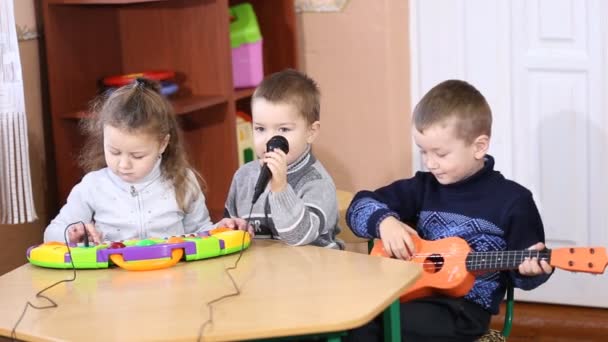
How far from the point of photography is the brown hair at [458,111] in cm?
246

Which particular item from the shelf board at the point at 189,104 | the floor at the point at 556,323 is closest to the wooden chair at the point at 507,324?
the floor at the point at 556,323

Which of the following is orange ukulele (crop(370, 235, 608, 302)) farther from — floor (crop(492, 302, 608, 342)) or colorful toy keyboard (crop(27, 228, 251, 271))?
floor (crop(492, 302, 608, 342))

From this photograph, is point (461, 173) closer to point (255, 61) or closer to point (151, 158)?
point (151, 158)

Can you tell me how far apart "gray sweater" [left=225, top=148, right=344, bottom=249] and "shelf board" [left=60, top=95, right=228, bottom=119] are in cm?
61

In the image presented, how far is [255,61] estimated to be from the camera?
3.70m

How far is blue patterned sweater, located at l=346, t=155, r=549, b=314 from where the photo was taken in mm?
2430

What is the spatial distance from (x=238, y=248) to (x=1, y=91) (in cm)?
91

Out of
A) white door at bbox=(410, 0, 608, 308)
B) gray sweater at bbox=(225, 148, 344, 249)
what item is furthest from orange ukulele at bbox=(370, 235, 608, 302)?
white door at bbox=(410, 0, 608, 308)

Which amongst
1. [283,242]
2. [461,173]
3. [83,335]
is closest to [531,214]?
[461,173]

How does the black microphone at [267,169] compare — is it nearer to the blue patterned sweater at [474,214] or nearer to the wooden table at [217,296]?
the wooden table at [217,296]

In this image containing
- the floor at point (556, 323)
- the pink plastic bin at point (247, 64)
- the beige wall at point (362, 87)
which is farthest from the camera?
the beige wall at point (362, 87)

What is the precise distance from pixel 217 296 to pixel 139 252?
0.29 meters

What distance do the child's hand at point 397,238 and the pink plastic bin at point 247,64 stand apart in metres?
1.34

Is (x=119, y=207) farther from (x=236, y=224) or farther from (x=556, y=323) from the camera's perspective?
(x=556, y=323)
